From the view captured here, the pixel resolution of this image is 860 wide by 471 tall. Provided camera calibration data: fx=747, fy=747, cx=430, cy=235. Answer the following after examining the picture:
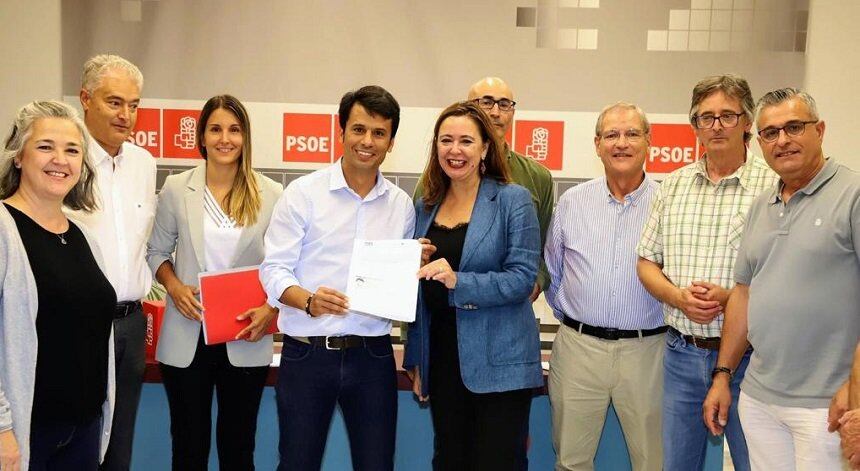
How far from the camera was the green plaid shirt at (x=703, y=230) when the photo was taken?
8.81 ft

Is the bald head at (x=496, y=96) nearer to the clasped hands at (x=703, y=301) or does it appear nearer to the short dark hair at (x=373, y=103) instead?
the short dark hair at (x=373, y=103)

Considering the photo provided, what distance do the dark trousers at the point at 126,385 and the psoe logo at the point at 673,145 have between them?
315 cm

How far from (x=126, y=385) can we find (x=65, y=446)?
2.34 ft

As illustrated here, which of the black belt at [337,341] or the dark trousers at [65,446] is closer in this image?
the dark trousers at [65,446]

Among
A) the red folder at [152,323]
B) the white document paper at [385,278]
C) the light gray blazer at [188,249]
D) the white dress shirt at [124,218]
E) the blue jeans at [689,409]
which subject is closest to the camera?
the white document paper at [385,278]

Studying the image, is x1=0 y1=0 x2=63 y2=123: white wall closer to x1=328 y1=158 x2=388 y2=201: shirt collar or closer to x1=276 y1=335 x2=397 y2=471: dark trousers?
x1=328 y1=158 x2=388 y2=201: shirt collar

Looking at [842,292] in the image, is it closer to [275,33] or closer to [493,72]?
[493,72]

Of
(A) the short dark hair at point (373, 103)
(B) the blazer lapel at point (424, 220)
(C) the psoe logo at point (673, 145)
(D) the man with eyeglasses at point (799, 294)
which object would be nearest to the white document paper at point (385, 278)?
(B) the blazer lapel at point (424, 220)

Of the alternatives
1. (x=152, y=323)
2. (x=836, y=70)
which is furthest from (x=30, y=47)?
(x=836, y=70)

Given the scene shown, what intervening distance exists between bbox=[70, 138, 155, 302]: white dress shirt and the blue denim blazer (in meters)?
1.17

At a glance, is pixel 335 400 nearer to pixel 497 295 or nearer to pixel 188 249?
pixel 497 295

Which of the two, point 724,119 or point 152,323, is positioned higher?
point 724,119

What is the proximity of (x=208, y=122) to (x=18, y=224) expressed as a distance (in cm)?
102

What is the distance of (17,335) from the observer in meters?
1.98
